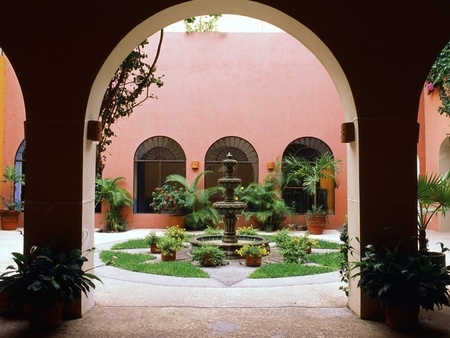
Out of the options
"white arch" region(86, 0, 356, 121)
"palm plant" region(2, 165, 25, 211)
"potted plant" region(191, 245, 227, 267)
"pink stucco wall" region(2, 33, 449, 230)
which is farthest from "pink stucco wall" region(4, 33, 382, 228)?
"white arch" region(86, 0, 356, 121)

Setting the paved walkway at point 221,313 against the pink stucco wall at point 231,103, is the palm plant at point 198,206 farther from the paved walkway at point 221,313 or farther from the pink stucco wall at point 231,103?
the paved walkway at point 221,313

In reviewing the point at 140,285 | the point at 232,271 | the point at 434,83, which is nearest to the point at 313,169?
the point at 434,83

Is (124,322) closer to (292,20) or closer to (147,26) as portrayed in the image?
(147,26)

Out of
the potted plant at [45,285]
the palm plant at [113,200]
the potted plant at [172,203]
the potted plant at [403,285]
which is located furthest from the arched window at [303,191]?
the potted plant at [45,285]

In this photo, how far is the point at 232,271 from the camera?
7.00m

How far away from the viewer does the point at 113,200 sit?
489 inches

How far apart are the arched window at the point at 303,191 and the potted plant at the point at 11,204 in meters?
8.15

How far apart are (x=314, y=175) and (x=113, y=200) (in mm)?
5940

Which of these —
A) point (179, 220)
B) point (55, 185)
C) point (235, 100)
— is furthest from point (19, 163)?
point (55, 185)

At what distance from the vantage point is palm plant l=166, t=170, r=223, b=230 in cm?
1244

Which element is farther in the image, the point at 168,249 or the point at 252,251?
the point at 168,249

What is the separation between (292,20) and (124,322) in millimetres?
3427

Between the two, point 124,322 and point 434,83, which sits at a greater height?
point 434,83

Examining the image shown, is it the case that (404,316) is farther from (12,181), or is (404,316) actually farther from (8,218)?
(12,181)
